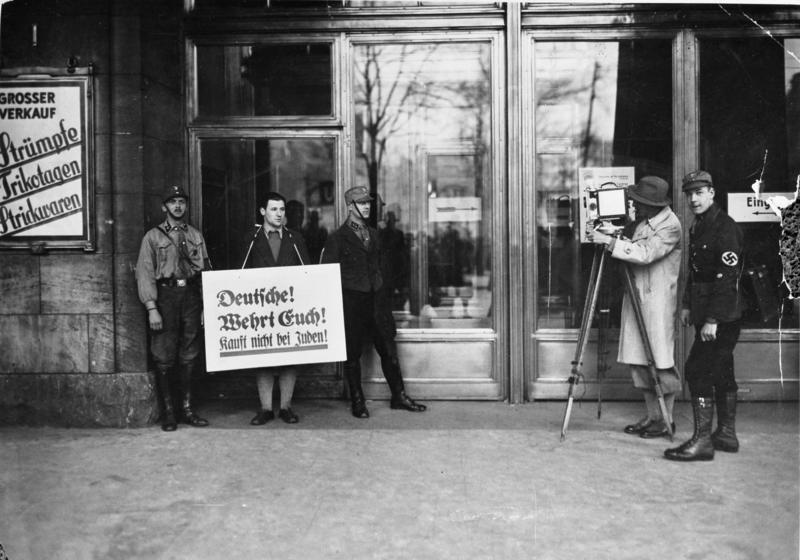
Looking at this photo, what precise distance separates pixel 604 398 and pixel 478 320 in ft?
4.83

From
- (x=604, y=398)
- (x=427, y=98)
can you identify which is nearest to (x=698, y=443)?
(x=604, y=398)

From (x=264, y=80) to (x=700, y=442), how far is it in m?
5.28

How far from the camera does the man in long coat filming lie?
5.95 metres

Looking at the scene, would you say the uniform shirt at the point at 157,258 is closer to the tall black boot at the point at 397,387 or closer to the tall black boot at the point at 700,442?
the tall black boot at the point at 397,387

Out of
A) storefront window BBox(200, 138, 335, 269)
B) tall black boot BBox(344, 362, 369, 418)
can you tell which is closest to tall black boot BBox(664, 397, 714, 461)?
tall black boot BBox(344, 362, 369, 418)

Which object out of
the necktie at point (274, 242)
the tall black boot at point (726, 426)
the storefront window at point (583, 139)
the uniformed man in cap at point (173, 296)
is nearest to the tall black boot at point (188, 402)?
the uniformed man in cap at point (173, 296)

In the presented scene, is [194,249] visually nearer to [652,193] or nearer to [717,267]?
[652,193]

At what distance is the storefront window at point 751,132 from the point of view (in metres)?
7.25

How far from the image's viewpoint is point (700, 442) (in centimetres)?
550

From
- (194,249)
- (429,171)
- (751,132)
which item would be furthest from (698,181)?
(194,249)

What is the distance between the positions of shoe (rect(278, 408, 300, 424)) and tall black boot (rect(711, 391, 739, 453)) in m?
3.50

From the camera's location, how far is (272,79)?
7.55 meters

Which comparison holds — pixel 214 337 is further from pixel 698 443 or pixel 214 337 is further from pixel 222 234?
pixel 698 443

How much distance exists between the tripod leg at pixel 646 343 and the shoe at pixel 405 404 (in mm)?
2180
